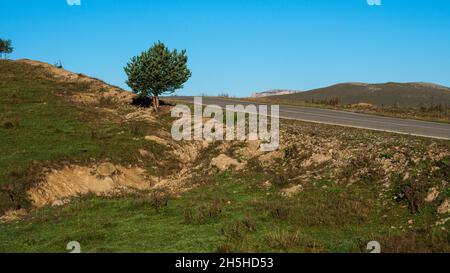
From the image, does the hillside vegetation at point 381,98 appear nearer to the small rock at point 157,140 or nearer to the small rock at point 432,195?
the small rock at point 157,140

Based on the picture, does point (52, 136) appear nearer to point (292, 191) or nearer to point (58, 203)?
point (58, 203)

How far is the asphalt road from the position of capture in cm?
2394

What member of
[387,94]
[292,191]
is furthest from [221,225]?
[387,94]

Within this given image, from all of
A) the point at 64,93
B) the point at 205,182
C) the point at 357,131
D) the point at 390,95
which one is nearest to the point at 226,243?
the point at 205,182

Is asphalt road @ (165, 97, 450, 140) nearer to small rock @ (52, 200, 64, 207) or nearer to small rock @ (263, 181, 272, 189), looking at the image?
small rock @ (263, 181, 272, 189)

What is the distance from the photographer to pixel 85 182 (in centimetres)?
2208

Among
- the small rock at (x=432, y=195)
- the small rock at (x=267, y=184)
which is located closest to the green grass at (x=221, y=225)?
the small rock at (x=267, y=184)

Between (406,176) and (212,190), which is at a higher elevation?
(406,176)

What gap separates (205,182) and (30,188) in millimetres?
7884

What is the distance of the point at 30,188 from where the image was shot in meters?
20.3

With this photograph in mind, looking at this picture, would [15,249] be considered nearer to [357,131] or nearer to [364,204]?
[364,204]

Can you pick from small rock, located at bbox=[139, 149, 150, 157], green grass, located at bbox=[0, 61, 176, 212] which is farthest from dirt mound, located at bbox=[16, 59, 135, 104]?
small rock, located at bbox=[139, 149, 150, 157]

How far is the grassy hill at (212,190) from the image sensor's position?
13031mm

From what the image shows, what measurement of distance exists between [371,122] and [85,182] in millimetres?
17822
